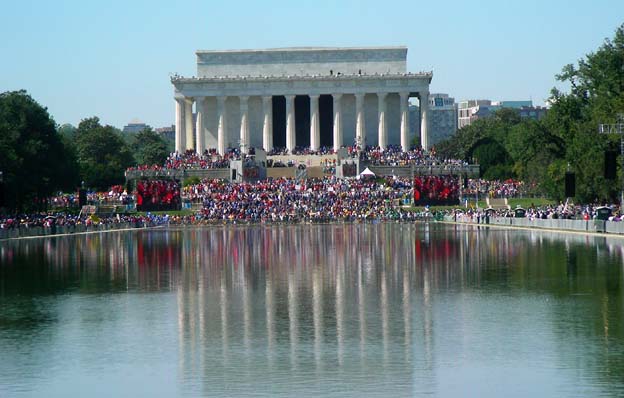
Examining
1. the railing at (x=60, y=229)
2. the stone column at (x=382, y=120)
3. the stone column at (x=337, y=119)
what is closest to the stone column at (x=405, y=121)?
the stone column at (x=382, y=120)

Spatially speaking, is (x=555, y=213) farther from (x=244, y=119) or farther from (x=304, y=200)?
(x=244, y=119)

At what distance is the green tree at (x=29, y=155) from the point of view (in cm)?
10396

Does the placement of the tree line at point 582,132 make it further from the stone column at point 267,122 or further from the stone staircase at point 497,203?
the stone column at point 267,122

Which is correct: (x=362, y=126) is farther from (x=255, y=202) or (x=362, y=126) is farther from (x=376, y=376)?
(x=376, y=376)

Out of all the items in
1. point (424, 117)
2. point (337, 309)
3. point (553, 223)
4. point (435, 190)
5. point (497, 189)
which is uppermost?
point (424, 117)

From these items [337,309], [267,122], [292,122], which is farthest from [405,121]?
[337,309]

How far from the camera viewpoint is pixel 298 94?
162 metres

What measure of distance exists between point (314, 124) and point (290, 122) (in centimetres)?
301

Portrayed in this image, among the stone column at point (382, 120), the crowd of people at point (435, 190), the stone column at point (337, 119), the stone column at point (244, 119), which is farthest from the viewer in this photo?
the stone column at point (244, 119)

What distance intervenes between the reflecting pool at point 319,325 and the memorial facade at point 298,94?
343 ft

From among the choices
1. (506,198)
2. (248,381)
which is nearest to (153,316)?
(248,381)

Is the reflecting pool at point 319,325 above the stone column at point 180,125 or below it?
below

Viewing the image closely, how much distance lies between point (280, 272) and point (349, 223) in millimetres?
62488

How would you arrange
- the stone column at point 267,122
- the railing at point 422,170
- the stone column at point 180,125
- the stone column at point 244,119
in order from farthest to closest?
the stone column at point 180,125, the stone column at point 244,119, the stone column at point 267,122, the railing at point 422,170
